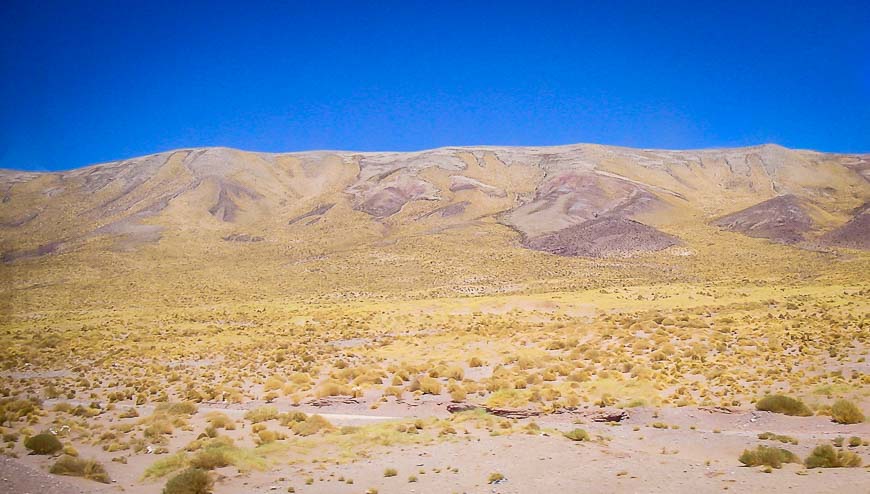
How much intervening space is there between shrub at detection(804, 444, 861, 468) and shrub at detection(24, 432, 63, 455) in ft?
52.9

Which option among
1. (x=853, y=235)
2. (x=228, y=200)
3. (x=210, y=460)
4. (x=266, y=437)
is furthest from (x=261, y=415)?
(x=228, y=200)

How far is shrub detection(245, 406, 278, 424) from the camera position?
18.2 meters

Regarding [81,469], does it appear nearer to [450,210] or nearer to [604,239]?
[604,239]

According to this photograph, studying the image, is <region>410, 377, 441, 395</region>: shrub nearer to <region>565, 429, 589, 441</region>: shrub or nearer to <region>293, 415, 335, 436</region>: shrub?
<region>293, 415, 335, 436</region>: shrub

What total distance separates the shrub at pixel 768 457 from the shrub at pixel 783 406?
16.1 ft

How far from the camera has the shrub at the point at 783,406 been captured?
16627 mm

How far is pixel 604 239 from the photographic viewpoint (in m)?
90.2

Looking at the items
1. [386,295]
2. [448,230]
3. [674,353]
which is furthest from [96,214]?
[674,353]

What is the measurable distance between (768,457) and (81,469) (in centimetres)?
1402

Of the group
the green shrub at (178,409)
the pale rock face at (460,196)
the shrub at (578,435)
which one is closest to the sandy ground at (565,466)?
the shrub at (578,435)

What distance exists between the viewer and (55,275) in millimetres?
73562

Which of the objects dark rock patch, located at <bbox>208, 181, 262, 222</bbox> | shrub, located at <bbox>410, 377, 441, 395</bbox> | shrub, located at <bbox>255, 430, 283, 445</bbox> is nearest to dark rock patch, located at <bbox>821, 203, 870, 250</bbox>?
shrub, located at <bbox>410, 377, 441, 395</bbox>

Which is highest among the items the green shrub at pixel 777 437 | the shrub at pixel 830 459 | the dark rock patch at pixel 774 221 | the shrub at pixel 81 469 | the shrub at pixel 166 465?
the dark rock patch at pixel 774 221

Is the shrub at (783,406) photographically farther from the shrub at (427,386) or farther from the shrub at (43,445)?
the shrub at (43,445)
